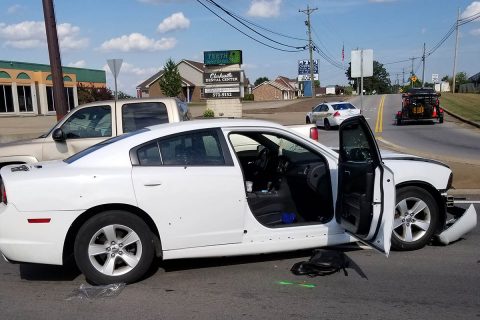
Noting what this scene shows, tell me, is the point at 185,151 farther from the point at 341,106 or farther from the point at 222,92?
the point at 222,92

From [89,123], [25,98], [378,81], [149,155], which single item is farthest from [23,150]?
[378,81]

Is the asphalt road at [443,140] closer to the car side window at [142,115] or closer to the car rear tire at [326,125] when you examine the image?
the car rear tire at [326,125]

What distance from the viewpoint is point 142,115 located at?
25.4ft

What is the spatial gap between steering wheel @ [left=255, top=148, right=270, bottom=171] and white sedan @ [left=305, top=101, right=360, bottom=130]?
63.6 feet

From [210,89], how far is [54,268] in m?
31.6

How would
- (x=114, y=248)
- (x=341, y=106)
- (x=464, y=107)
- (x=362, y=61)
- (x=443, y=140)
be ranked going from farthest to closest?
(x=464, y=107) → (x=341, y=106) → (x=443, y=140) → (x=362, y=61) → (x=114, y=248)

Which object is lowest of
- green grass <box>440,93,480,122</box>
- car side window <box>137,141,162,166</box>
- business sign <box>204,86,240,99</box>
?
green grass <box>440,93,480,122</box>

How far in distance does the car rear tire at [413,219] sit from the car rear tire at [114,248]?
2.58 metres

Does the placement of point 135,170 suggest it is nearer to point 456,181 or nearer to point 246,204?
point 246,204

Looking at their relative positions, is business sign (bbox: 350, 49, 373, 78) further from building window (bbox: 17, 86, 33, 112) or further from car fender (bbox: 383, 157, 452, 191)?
building window (bbox: 17, 86, 33, 112)

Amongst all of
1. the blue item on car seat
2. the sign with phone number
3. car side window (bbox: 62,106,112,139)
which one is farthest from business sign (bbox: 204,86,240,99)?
the blue item on car seat

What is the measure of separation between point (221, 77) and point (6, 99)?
18.1 metres

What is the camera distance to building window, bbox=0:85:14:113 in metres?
39.2

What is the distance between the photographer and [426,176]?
16.9ft
